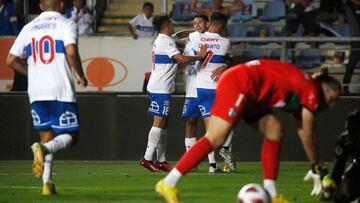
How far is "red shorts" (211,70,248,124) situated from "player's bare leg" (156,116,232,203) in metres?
0.07

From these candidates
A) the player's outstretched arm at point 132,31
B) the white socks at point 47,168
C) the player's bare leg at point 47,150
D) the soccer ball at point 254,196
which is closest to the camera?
the soccer ball at point 254,196

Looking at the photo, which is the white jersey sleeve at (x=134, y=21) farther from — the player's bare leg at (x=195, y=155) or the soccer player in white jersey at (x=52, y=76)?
the player's bare leg at (x=195, y=155)

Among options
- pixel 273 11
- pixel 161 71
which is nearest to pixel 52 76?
pixel 161 71

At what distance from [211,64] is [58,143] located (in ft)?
18.9

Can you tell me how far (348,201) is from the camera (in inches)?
430

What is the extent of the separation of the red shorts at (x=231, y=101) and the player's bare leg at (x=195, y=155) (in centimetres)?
7

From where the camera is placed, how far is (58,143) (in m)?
11.7

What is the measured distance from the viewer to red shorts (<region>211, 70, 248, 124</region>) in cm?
1002

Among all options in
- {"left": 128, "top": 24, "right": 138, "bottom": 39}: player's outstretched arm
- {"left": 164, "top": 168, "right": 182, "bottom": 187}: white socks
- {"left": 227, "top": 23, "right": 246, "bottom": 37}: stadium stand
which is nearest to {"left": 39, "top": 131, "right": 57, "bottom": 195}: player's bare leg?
{"left": 164, "top": 168, "right": 182, "bottom": 187}: white socks

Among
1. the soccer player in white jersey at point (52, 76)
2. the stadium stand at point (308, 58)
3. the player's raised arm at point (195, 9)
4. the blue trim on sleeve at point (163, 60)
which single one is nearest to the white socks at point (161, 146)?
the blue trim on sleeve at point (163, 60)

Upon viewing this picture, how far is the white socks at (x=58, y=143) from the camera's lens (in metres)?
11.6

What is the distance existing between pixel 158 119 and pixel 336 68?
4966mm

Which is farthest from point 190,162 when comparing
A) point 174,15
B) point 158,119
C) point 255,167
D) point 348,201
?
point 174,15

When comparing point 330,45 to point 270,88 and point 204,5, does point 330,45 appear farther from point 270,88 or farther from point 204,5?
point 270,88
